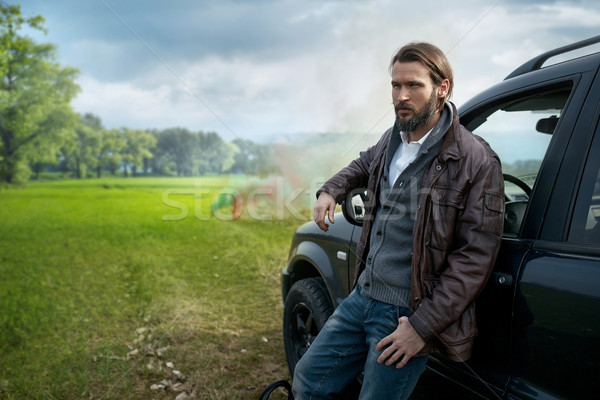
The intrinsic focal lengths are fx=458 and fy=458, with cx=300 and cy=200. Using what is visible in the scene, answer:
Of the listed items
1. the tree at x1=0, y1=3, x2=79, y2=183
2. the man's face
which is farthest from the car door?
the tree at x1=0, y1=3, x2=79, y2=183

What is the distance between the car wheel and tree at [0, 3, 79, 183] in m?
26.6

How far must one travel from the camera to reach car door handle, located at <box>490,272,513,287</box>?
1625 mm

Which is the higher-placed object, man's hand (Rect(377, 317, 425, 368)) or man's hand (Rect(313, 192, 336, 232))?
man's hand (Rect(313, 192, 336, 232))

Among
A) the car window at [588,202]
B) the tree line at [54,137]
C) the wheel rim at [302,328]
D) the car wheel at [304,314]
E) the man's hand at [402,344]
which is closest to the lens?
the car window at [588,202]

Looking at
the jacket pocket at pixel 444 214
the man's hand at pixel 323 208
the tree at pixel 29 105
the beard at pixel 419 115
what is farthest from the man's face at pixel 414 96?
the tree at pixel 29 105

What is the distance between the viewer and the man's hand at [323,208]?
222 cm

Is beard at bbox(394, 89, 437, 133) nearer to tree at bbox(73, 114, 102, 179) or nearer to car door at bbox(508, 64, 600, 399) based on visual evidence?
car door at bbox(508, 64, 600, 399)

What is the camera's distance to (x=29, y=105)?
29.5 meters

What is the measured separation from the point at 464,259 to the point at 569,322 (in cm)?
36

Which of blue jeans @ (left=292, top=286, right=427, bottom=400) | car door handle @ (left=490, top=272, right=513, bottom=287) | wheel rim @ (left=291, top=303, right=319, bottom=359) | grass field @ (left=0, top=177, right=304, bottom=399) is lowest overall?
grass field @ (left=0, top=177, right=304, bottom=399)

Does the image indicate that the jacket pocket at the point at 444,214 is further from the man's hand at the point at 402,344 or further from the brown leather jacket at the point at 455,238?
the man's hand at the point at 402,344

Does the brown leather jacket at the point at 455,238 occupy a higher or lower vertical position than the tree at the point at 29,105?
lower

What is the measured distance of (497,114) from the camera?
6.83 feet

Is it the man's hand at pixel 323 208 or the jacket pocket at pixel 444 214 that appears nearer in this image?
the jacket pocket at pixel 444 214
